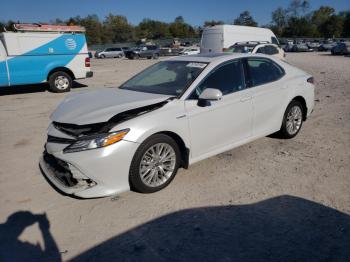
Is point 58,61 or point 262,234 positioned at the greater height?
point 58,61

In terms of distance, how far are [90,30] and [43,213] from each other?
101879 millimetres

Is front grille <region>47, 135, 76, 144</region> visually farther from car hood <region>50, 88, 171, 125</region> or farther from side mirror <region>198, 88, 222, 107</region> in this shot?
side mirror <region>198, 88, 222, 107</region>

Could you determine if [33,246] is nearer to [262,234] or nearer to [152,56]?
[262,234]

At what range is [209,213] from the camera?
3.46 meters

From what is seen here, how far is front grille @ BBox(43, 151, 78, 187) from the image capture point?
357cm

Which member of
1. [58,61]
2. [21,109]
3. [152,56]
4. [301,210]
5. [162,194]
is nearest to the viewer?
[301,210]

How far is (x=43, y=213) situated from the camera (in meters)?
3.54

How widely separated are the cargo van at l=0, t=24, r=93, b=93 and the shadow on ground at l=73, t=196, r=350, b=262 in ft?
32.1

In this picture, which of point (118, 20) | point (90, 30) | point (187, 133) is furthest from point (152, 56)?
point (118, 20)

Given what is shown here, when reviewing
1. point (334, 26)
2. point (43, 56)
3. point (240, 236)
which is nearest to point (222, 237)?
point (240, 236)

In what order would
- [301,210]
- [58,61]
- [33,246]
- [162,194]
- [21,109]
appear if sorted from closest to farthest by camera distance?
[33,246] → [301,210] → [162,194] → [21,109] → [58,61]

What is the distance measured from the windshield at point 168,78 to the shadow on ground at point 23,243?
2.16m

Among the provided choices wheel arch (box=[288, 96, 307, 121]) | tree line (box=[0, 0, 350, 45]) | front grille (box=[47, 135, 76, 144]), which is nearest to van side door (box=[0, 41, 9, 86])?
front grille (box=[47, 135, 76, 144])

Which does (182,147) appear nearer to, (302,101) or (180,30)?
(302,101)
